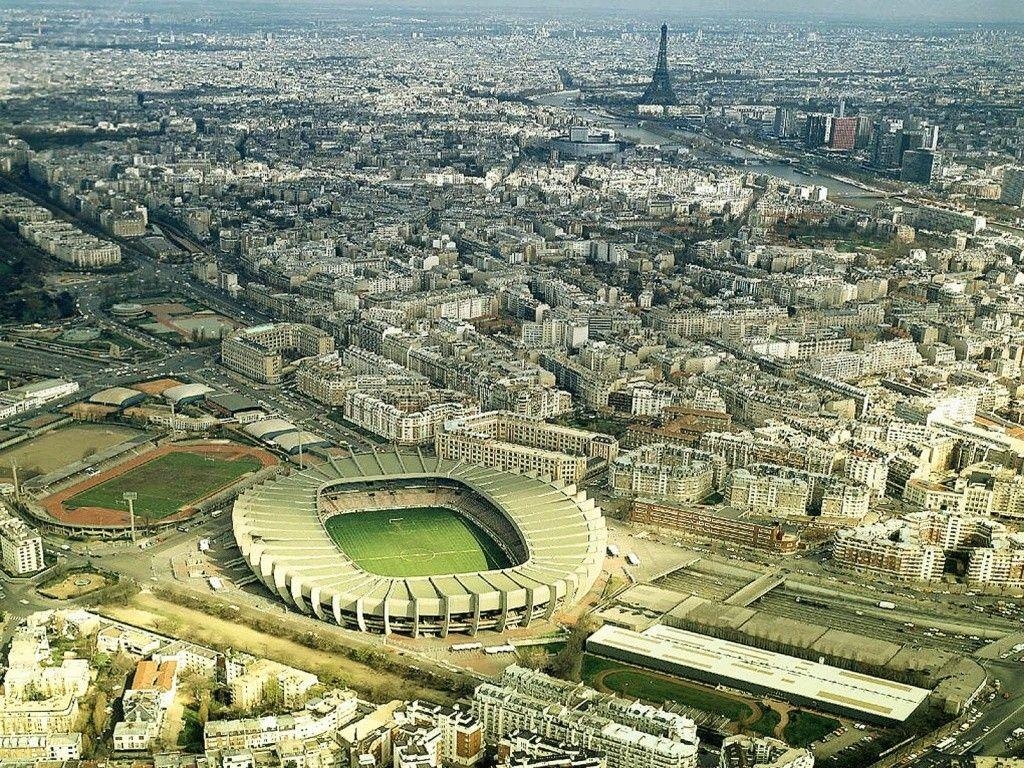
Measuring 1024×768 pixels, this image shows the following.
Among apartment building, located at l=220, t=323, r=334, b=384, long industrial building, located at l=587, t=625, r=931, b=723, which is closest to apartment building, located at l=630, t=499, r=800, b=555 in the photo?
long industrial building, located at l=587, t=625, r=931, b=723

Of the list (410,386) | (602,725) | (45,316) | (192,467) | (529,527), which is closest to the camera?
(602,725)

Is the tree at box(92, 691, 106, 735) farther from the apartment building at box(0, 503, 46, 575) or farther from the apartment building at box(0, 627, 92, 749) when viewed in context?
the apartment building at box(0, 503, 46, 575)

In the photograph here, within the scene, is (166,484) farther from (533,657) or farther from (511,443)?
(533,657)

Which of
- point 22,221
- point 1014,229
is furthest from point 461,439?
point 1014,229

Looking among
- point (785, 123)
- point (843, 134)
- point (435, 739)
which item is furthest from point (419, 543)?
point (785, 123)

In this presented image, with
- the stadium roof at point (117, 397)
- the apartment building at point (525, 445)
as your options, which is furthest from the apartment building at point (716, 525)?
the stadium roof at point (117, 397)

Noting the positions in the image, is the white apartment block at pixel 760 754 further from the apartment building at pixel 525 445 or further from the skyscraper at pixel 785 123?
the skyscraper at pixel 785 123

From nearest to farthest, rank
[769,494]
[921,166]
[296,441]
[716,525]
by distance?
[716,525], [769,494], [296,441], [921,166]

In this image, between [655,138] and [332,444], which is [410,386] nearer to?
[332,444]
